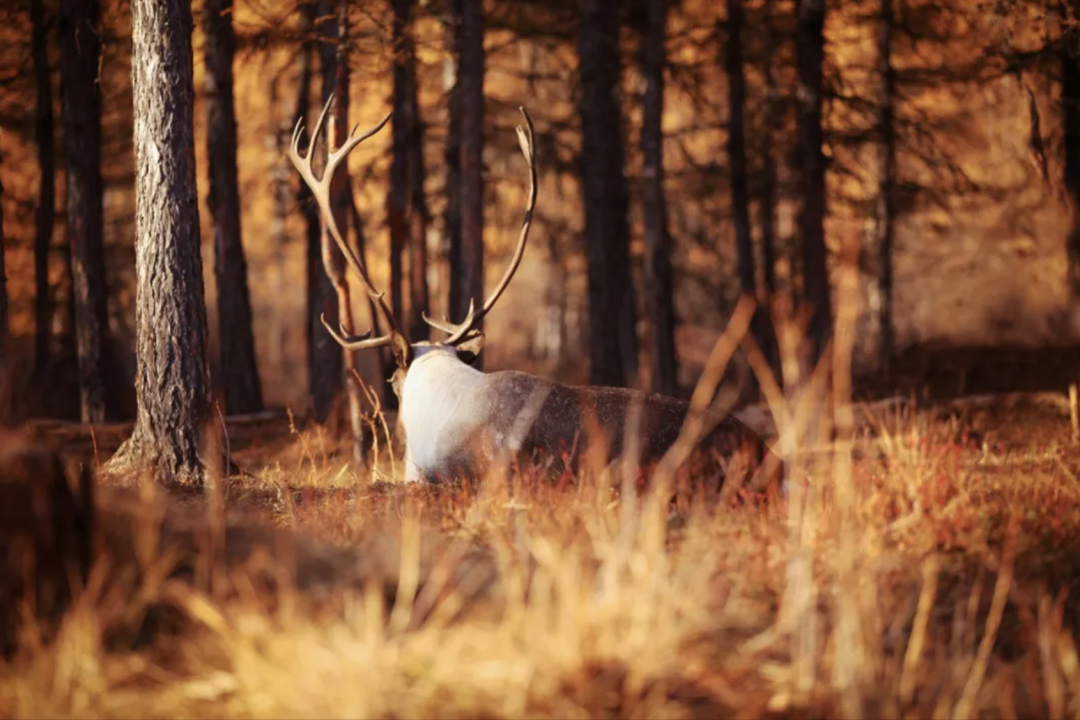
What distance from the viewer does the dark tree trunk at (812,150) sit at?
13555 millimetres

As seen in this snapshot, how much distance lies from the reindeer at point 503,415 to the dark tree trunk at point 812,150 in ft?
22.2

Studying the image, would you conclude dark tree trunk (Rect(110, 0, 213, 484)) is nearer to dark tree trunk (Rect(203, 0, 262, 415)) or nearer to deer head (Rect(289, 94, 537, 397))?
deer head (Rect(289, 94, 537, 397))

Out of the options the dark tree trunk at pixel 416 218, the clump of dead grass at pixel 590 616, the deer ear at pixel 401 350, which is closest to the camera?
the clump of dead grass at pixel 590 616

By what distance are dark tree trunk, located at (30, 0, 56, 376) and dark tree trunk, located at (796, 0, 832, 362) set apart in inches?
451

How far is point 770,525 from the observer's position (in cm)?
461

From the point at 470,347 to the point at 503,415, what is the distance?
4.88 ft

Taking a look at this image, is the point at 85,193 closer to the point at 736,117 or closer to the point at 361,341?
the point at 361,341

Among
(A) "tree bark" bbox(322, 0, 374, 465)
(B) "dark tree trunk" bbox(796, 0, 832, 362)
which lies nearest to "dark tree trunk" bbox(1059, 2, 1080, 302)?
(B) "dark tree trunk" bbox(796, 0, 832, 362)

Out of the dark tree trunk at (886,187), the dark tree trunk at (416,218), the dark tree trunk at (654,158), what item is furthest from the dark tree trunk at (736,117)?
the dark tree trunk at (416,218)

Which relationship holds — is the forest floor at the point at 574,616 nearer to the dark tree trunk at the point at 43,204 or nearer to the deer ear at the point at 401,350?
the deer ear at the point at 401,350

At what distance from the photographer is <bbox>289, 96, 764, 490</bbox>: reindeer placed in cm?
626

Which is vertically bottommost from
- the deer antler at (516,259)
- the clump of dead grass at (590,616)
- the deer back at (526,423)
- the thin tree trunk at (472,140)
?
the clump of dead grass at (590,616)

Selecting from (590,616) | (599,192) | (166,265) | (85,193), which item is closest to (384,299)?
(166,265)

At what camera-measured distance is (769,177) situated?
20172mm
